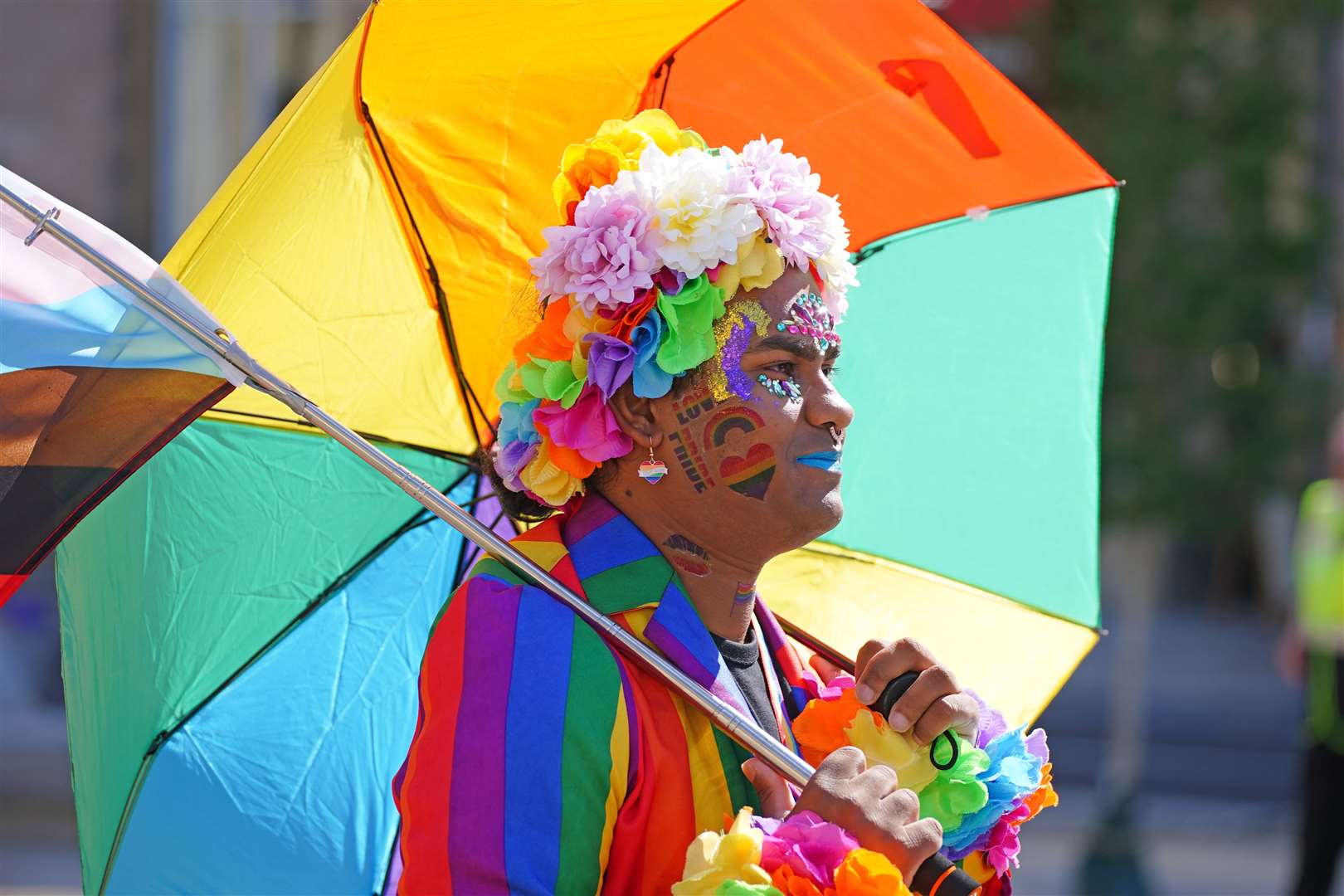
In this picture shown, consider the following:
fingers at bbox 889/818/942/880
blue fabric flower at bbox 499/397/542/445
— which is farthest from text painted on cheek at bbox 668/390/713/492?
A: fingers at bbox 889/818/942/880

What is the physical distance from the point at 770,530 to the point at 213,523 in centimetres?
96

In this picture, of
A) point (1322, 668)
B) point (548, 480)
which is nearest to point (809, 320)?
point (548, 480)

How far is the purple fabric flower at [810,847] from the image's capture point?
2.08m

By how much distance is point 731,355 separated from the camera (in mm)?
2416

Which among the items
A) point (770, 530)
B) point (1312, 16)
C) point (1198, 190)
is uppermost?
point (1312, 16)

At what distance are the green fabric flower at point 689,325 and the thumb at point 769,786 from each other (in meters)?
0.56

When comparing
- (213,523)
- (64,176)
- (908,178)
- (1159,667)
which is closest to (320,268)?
(213,523)

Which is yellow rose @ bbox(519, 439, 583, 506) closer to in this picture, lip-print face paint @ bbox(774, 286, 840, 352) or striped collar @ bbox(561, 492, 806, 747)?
striped collar @ bbox(561, 492, 806, 747)

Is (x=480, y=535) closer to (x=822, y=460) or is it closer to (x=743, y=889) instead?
(x=822, y=460)

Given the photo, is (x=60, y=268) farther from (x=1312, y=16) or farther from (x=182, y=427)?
(x=1312, y=16)

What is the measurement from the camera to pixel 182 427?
2.39 m

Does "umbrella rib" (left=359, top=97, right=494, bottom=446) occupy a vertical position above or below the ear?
above

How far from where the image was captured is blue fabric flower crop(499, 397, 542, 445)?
2502mm

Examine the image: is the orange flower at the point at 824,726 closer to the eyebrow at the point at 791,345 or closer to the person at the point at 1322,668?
the eyebrow at the point at 791,345
